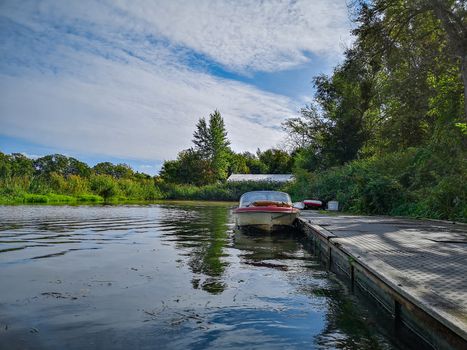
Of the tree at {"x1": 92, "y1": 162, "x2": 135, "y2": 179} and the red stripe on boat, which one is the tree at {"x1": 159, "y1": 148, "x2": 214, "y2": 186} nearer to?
the tree at {"x1": 92, "y1": 162, "x2": 135, "y2": 179}

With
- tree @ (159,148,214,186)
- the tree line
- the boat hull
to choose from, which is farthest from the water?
tree @ (159,148,214,186)

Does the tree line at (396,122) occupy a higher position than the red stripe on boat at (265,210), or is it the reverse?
the tree line at (396,122)

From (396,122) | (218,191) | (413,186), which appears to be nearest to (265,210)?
(413,186)

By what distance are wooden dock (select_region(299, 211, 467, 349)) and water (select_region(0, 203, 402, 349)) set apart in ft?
1.26

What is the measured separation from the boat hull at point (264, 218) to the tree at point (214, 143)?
199ft

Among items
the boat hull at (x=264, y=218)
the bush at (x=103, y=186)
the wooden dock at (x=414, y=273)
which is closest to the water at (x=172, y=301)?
the wooden dock at (x=414, y=273)

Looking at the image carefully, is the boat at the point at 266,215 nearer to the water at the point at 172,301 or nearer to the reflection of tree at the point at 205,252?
the reflection of tree at the point at 205,252

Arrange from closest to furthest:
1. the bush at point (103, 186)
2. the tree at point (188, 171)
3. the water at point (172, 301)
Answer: the water at point (172, 301) → the bush at point (103, 186) → the tree at point (188, 171)

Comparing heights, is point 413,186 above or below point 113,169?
below

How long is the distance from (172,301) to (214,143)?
74.9 m

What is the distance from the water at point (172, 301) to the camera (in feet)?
13.8

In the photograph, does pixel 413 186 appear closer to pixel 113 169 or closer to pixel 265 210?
pixel 265 210

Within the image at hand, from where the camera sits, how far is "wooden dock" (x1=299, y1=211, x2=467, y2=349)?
348 centimetres

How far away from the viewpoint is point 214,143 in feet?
262
